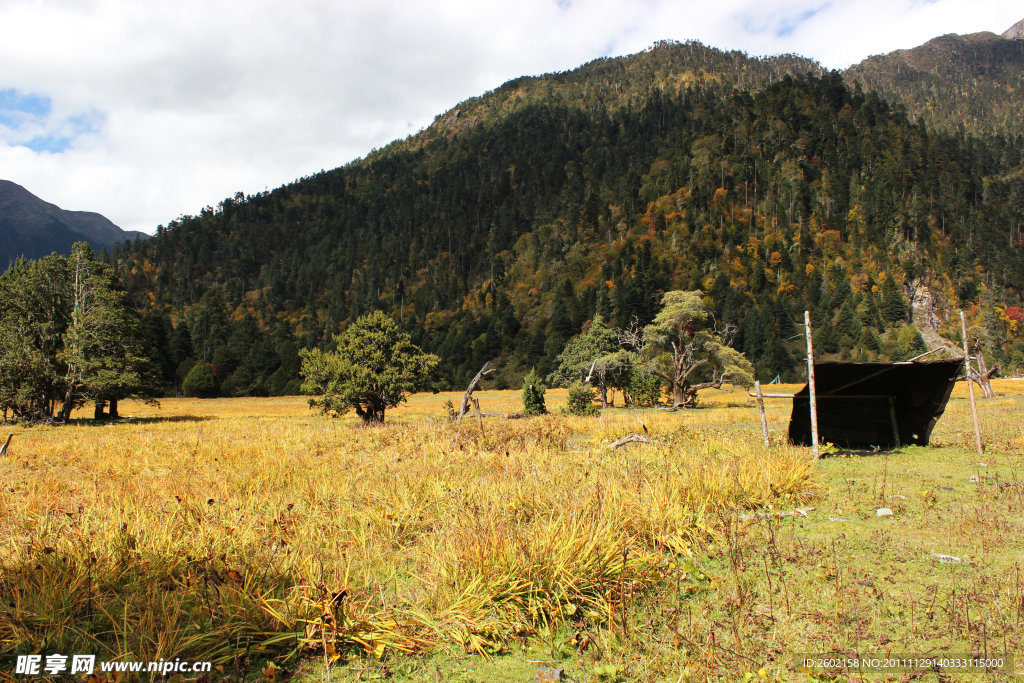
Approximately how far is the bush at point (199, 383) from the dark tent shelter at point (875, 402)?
256 feet

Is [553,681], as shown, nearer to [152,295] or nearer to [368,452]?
[368,452]

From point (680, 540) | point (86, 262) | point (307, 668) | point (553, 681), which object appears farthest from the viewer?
point (86, 262)

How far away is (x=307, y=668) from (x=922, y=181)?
173 m

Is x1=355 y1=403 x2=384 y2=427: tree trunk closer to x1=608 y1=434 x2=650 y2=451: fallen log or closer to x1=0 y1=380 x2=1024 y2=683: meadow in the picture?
x1=608 y1=434 x2=650 y2=451: fallen log

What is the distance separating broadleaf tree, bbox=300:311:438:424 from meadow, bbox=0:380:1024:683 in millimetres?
17736

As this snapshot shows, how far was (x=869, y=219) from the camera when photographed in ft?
400

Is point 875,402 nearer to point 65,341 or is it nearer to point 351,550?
point 351,550

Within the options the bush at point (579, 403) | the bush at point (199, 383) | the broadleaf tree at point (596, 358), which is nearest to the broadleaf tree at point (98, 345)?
the bush at point (579, 403)

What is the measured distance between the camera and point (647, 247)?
389ft

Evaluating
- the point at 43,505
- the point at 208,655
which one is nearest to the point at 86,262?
the point at 43,505

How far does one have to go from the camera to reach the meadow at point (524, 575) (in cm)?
436

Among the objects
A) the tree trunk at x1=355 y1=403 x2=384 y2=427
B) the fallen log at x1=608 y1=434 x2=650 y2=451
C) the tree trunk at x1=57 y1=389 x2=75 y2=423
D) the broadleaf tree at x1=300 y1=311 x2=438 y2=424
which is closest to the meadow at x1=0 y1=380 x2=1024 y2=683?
the fallen log at x1=608 y1=434 x2=650 y2=451

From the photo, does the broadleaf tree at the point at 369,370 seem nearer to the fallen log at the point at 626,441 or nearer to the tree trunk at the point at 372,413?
the tree trunk at the point at 372,413

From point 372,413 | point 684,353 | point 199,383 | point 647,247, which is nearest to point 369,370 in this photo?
point 372,413
